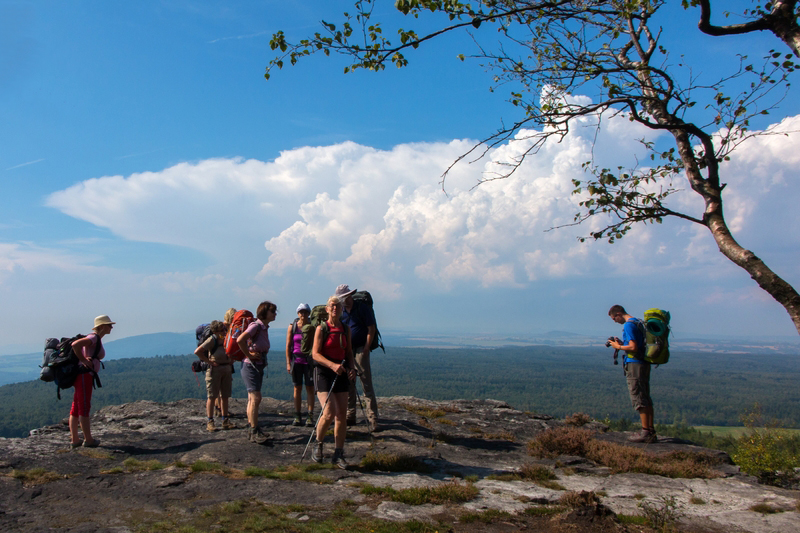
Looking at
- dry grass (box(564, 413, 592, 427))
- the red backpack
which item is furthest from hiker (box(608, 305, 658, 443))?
the red backpack

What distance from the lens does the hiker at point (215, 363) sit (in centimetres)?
993

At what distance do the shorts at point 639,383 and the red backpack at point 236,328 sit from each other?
7.62m

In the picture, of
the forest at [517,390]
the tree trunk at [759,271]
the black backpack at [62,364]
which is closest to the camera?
the tree trunk at [759,271]

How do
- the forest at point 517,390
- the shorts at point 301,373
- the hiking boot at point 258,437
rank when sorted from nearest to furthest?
the hiking boot at point 258,437 → the shorts at point 301,373 → the forest at point 517,390

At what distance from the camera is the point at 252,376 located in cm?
882

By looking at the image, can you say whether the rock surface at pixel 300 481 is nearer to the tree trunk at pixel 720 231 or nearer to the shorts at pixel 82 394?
the shorts at pixel 82 394

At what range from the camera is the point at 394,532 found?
5000mm

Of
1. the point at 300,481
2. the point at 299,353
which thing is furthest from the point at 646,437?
the point at 299,353

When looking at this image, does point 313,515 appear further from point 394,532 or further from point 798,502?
point 798,502

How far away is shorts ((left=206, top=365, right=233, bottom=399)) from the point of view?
10.0 metres

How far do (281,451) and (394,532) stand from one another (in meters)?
4.26

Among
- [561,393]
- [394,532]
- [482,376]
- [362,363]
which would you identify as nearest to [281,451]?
[362,363]

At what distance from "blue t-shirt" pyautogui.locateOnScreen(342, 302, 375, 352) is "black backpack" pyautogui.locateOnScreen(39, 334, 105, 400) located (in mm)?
4390

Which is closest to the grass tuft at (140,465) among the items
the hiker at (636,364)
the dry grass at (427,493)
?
the dry grass at (427,493)
